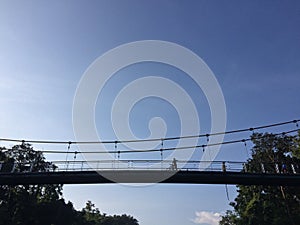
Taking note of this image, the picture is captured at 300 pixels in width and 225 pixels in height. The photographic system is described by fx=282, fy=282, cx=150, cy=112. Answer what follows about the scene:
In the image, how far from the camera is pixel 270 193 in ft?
145

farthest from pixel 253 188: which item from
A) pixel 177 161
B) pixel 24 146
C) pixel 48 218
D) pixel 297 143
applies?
pixel 24 146

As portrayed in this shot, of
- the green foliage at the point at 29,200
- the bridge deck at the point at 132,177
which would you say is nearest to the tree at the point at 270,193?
the bridge deck at the point at 132,177

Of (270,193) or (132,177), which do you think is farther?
(270,193)

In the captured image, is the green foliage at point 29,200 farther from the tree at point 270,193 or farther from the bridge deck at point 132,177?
the tree at point 270,193

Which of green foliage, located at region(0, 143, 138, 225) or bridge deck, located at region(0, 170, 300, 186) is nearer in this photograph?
bridge deck, located at region(0, 170, 300, 186)

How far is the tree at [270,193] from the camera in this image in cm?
4175

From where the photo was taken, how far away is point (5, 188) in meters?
46.9

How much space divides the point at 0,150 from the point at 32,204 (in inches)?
415

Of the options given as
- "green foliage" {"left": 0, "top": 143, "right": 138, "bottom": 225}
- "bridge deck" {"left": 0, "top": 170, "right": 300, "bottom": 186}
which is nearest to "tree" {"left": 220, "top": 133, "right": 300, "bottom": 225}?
"bridge deck" {"left": 0, "top": 170, "right": 300, "bottom": 186}

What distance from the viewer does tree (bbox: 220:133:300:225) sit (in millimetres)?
41750

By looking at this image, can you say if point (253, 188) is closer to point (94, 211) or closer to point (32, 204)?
point (32, 204)

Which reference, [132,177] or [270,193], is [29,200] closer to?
[132,177]

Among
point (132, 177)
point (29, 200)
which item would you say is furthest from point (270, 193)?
point (29, 200)

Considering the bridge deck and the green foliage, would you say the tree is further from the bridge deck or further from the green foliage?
the green foliage
